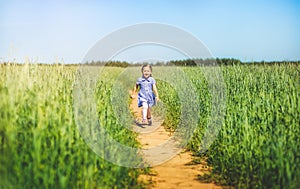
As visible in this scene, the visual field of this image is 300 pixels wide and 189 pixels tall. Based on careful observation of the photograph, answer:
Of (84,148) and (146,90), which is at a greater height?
(146,90)

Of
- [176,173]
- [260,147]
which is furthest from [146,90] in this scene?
[260,147]

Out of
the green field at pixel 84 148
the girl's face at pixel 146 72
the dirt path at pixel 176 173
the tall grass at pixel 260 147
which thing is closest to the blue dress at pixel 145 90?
the girl's face at pixel 146 72

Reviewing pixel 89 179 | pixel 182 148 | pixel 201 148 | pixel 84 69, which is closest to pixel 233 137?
pixel 201 148

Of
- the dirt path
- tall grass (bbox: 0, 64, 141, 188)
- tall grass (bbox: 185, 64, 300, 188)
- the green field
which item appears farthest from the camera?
the dirt path

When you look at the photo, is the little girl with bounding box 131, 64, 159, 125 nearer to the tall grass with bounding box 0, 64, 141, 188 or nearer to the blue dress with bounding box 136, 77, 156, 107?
the blue dress with bounding box 136, 77, 156, 107

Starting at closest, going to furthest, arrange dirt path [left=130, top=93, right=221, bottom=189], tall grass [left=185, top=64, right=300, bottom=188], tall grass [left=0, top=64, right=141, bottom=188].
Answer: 1. tall grass [left=0, top=64, right=141, bottom=188]
2. tall grass [left=185, top=64, right=300, bottom=188]
3. dirt path [left=130, top=93, right=221, bottom=189]

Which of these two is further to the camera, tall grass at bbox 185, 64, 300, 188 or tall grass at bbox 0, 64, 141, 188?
tall grass at bbox 185, 64, 300, 188

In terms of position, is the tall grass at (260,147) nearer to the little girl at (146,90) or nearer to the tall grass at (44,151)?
the tall grass at (44,151)

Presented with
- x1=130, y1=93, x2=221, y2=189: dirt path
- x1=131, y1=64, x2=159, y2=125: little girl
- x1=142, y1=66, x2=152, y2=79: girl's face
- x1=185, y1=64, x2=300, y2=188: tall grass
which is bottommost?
x1=130, y1=93, x2=221, y2=189: dirt path

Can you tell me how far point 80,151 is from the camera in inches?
200

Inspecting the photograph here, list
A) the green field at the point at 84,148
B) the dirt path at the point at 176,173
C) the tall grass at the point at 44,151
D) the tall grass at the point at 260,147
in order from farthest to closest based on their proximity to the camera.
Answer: the dirt path at the point at 176,173 → the tall grass at the point at 260,147 → the green field at the point at 84,148 → the tall grass at the point at 44,151

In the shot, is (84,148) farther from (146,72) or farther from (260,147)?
(146,72)

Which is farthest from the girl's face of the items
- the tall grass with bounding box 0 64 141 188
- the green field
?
the tall grass with bounding box 0 64 141 188

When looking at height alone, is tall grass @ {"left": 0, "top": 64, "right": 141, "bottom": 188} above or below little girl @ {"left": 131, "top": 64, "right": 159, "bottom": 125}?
below
